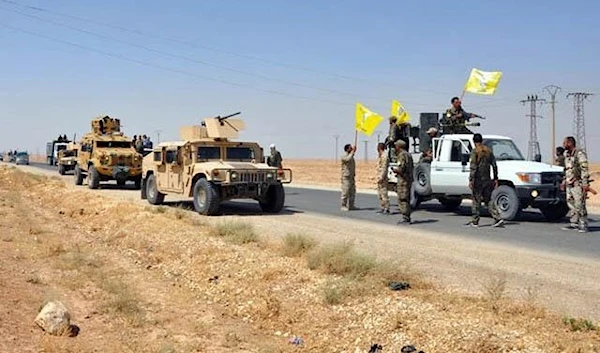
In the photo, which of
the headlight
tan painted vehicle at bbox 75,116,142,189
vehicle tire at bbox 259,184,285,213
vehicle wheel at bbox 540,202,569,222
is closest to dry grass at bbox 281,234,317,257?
vehicle tire at bbox 259,184,285,213

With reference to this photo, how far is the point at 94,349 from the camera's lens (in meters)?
6.30

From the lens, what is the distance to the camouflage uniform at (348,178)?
1664 cm

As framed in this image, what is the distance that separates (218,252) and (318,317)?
3.43m

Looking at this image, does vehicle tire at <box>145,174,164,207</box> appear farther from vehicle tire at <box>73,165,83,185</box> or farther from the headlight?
vehicle tire at <box>73,165,83,185</box>

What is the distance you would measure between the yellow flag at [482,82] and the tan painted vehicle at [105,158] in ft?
48.3

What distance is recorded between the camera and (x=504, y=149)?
15555mm

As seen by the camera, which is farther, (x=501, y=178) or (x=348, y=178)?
(x=348, y=178)

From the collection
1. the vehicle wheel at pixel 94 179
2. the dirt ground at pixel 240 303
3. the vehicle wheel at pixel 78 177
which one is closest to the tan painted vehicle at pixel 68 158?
the vehicle wheel at pixel 78 177

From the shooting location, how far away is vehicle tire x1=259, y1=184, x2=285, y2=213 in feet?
53.2

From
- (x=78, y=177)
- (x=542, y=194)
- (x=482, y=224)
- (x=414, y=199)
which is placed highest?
(x=78, y=177)

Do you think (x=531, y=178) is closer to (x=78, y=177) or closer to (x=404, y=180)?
(x=404, y=180)

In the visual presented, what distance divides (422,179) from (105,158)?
A: 14975 mm

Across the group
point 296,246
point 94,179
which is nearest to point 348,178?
point 296,246

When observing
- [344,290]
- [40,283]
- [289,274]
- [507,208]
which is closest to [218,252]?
[289,274]
